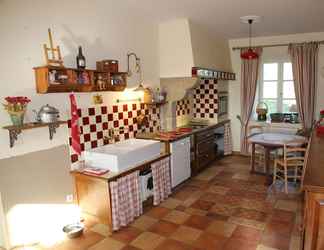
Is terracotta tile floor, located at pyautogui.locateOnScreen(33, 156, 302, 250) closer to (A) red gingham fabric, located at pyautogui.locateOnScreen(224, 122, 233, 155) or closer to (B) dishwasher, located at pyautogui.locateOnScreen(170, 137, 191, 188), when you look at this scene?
(B) dishwasher, located at pyautogui.locateOnScreen(170, 137, 191, 188)

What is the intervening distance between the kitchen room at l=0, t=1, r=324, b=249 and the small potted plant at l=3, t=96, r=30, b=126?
0.08 meters

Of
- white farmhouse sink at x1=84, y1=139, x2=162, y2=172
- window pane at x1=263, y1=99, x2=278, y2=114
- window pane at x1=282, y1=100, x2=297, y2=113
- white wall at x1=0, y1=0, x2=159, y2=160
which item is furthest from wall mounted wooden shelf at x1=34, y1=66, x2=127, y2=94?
window pane at x1=282, y1=100, x2=297, y2=113

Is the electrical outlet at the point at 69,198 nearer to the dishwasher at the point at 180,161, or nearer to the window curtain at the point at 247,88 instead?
the dishwasher at the point at 180,161

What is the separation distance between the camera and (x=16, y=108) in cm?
233

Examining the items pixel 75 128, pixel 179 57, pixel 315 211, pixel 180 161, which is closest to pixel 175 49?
pixel 179 57

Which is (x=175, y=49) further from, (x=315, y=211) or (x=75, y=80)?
(x=315, y=211)

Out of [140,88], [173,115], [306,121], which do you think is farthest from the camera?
[306,121]

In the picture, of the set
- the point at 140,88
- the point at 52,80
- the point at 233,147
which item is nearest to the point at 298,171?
the point at 233,147

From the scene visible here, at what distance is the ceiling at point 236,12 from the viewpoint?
3.11 metres

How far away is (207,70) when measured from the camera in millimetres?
4367

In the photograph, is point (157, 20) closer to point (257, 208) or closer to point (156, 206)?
point (156, 206)

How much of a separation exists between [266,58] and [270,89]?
0.64m

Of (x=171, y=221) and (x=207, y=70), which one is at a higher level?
(x=207, y=70)

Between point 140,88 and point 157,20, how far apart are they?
109cm
